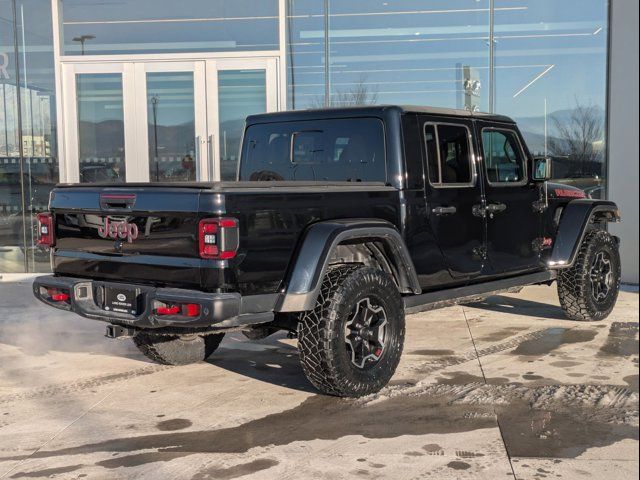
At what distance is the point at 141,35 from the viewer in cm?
1118

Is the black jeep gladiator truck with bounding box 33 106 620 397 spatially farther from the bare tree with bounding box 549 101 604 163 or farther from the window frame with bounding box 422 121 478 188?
the bare tree with bounding box 549 101 604 163

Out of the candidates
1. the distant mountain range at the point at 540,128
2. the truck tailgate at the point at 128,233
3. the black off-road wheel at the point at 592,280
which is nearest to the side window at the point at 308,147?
the truck tailgate at the point at 128,233

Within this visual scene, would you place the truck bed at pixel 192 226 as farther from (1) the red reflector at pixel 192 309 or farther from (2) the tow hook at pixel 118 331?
(2) the tow hook at pixel 118 331

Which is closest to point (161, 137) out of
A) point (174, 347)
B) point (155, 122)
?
point (155, 122)

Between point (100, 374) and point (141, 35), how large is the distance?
268 inches

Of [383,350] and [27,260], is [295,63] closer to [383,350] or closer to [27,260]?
[27,260]

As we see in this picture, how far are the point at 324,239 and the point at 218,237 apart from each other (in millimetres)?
697

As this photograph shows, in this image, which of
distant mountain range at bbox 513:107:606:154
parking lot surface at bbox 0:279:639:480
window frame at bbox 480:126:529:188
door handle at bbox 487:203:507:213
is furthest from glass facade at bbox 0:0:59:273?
door handle at bbox 487:203:507:213

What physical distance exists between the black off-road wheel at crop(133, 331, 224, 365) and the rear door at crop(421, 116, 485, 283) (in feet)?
6.35

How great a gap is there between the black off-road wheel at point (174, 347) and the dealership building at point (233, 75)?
5.21 metres

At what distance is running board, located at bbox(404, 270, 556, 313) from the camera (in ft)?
17.7

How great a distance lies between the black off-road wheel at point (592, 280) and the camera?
702 centimetres

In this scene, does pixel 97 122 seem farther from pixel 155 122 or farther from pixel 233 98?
pixel 233 98

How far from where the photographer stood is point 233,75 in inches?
434
